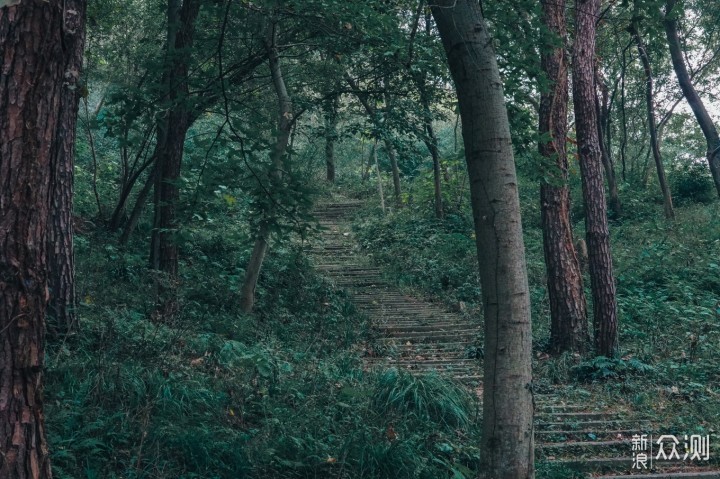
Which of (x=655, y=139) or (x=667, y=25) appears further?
(x=655, y=139)

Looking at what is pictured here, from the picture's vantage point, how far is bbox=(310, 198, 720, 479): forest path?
5863mm

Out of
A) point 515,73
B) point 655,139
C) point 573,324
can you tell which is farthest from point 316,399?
point 655,139

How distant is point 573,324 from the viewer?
1011 centimetres

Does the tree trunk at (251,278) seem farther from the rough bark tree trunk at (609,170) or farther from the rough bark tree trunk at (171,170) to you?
the rough bark tree trunk at (609,170)

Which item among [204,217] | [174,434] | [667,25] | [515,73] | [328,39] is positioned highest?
[667,25]

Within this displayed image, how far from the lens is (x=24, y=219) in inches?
118

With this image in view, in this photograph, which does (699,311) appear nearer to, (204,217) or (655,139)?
(204,217)

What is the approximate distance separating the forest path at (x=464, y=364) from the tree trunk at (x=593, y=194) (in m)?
1.62

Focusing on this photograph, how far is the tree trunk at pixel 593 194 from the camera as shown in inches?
377

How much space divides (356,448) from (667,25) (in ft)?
41.5

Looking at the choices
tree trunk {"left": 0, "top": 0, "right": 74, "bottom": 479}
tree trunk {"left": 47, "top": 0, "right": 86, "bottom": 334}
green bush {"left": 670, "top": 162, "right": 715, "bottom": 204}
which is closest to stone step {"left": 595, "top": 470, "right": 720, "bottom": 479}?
tree trunk {"left": 0, "top": 0, "right": 74, "bottom": 479}

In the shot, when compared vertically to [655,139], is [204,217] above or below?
below

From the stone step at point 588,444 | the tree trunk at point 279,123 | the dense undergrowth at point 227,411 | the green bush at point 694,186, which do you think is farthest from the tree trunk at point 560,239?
the green bush at point 694,186

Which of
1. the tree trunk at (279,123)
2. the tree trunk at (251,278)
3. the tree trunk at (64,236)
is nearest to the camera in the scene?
the tree trunk at (64,236)
